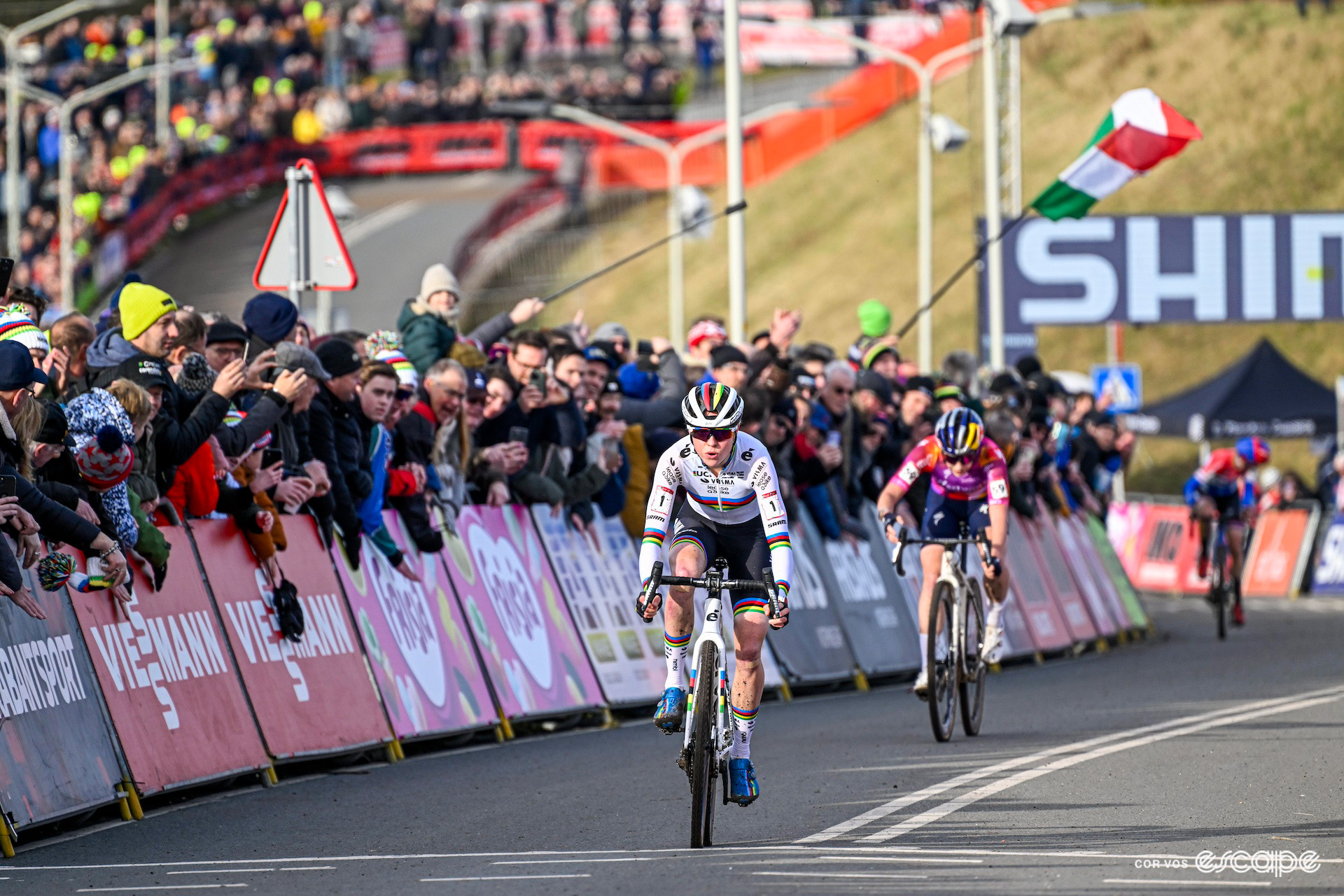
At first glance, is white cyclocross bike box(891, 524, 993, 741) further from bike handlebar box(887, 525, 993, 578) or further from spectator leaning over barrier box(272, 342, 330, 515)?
spectator leaning over barrier box(272, 342, 330, 515)

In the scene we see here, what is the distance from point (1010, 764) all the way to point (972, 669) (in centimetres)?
208

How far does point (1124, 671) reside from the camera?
2023 cm

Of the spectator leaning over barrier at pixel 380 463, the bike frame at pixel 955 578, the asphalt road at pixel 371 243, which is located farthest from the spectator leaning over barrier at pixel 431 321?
the asphalt road at pixel 371 243

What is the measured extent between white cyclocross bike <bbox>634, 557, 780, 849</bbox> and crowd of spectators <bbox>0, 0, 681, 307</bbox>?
29.6 m

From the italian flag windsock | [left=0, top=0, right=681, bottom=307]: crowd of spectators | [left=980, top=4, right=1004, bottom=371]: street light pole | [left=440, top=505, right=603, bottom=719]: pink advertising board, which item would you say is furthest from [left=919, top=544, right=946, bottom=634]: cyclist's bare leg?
[left=0, top=0, right=681, bottom=307]: crowd of spectators

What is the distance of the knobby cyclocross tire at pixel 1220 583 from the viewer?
24688 millimetres

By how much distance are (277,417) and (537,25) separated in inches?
Answer: 2342

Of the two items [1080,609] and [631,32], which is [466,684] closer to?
[1080,609]

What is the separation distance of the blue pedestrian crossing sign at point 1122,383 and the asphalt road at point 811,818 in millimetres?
24031

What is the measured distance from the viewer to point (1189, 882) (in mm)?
8297

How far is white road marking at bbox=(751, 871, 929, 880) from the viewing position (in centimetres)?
846

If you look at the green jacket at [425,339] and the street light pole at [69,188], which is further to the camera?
the street light pole at [69,188]

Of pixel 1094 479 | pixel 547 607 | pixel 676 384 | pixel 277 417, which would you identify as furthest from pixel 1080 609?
pixel 277 417

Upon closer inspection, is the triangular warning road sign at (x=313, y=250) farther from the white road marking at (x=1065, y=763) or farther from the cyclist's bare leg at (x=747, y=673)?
the white road marking at (x=1065, y=763)
